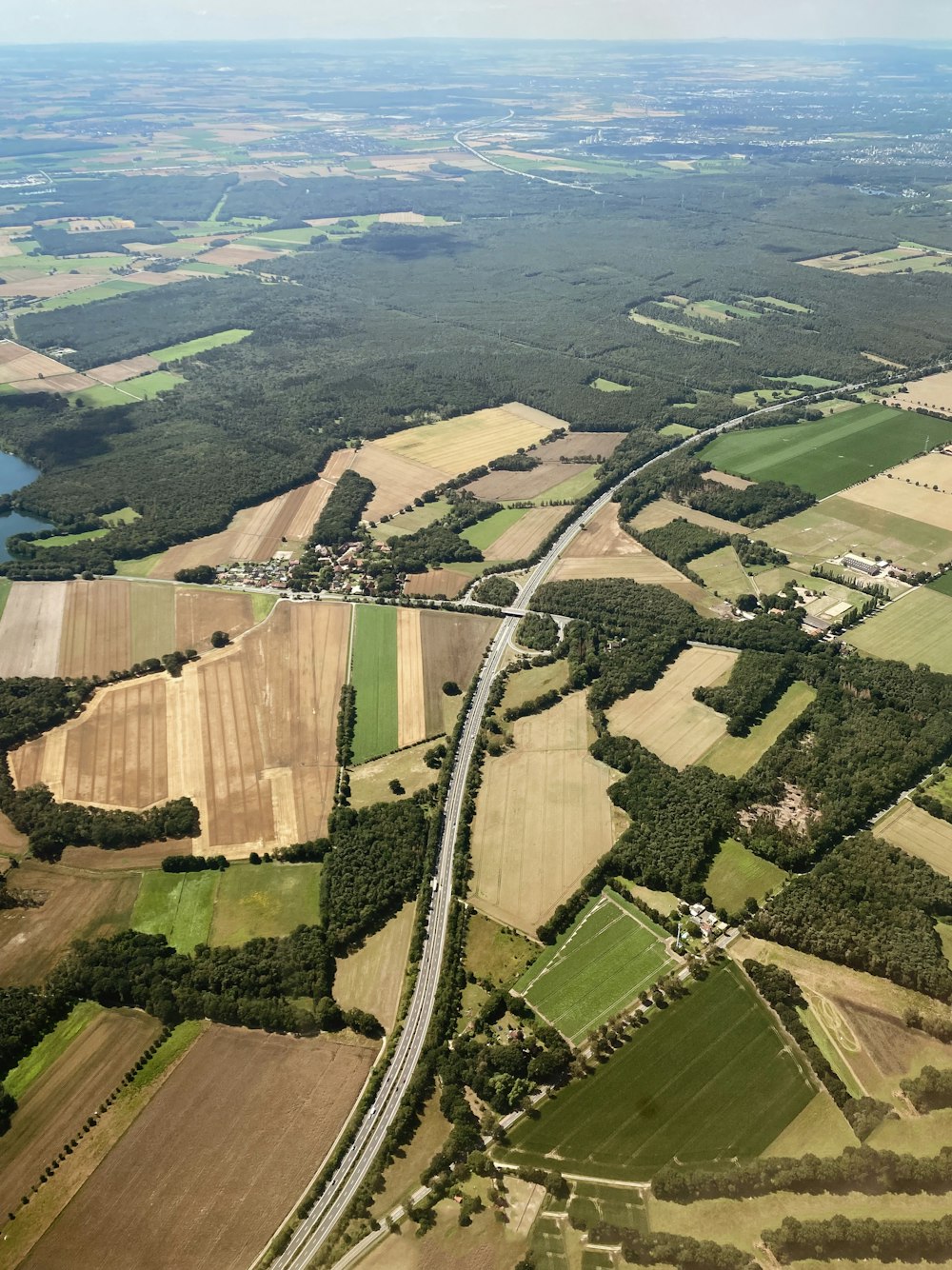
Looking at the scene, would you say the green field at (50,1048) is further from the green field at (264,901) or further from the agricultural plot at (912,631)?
the agricultural plot at (912,631)

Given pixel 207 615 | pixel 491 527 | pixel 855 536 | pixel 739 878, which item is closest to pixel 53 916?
pixel 207 615

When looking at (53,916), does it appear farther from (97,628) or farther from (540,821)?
(97,628)

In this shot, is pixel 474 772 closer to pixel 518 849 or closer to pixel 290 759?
pixel 518 849

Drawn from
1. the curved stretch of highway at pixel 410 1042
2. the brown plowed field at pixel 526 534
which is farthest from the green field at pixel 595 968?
the brown plowed field at pixel 526 534

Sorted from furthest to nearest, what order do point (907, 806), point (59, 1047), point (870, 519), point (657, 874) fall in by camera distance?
point (870, 519), point (907, 806), point (657, 874), point (59, 1047)

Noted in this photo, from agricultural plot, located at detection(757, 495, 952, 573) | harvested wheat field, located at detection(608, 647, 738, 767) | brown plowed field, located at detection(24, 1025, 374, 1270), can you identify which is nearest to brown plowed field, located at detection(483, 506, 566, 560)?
Result: agricultural plot, located at detection(757, 495, 952, 573)

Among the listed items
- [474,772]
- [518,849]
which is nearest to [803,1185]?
→ [518,849]

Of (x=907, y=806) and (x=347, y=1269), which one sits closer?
(x=347, y=1269)

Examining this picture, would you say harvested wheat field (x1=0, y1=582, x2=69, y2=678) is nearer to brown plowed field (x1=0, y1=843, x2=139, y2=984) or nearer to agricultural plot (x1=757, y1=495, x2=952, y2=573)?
brown plowed field (x1=0, y1=843, x2=139, y2=984)
